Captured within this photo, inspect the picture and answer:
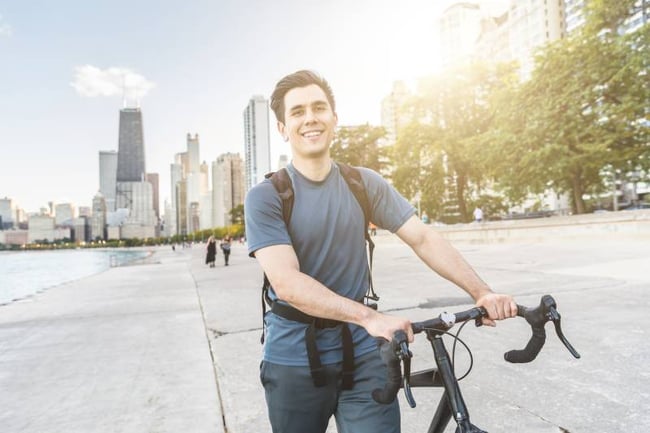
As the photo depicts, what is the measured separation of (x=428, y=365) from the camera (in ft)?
14.0

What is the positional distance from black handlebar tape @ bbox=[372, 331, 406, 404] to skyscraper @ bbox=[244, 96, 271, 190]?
166 m

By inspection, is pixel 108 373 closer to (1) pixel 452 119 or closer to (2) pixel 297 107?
(2) pixel 297 107

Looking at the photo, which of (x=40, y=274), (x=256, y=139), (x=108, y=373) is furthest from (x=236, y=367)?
(x=256, y=139)

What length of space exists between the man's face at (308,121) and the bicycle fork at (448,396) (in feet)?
2.80

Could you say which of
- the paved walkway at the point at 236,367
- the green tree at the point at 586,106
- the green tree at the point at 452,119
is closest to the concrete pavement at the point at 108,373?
the paved walkway at the point at 236,367

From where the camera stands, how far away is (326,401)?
1685 mm

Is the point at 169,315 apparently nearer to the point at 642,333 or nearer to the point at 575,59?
the point at 642,333

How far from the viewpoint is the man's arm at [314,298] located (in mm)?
1365

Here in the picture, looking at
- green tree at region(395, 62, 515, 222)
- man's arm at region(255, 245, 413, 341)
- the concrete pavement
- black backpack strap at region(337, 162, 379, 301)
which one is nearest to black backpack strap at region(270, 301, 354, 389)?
man's arm at region(255, 245, 413, 341)

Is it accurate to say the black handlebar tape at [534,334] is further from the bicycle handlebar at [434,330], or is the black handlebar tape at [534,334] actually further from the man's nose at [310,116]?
the man's nose at [310,116]

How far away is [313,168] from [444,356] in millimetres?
876

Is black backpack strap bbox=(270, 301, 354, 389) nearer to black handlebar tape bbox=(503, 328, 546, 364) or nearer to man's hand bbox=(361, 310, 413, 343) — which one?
man's hand bbox=(361, 310, 413, 343)

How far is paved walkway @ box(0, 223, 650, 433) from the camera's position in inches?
126

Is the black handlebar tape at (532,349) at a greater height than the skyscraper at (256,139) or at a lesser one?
lesser
